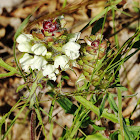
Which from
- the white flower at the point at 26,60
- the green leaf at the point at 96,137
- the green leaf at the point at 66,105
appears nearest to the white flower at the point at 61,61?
the white flower at the point at 26,60

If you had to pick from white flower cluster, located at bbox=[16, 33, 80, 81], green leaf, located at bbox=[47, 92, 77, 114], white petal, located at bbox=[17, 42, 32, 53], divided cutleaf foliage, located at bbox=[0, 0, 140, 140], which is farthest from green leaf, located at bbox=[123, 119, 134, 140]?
white petal, located at bbox=[17, 42, 32, 53]

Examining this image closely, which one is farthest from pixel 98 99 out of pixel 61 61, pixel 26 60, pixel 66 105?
pixel 26 60

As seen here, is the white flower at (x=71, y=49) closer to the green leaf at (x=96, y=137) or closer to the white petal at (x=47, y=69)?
the white petal at (x=47, y=69)

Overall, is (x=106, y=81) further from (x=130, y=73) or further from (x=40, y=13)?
(x=40, y=13)

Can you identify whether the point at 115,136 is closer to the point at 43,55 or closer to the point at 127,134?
the point at 127,134

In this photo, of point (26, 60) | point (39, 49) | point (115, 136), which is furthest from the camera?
point (115, 136)

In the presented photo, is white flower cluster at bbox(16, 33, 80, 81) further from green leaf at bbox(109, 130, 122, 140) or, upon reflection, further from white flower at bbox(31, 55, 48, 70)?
green leaf at bbox(109, 130, 122, 140)

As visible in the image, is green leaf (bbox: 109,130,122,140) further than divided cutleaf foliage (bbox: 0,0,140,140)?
A: Yes

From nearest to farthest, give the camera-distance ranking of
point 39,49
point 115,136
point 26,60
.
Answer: point 39,49, point 26,60, point 115,136
